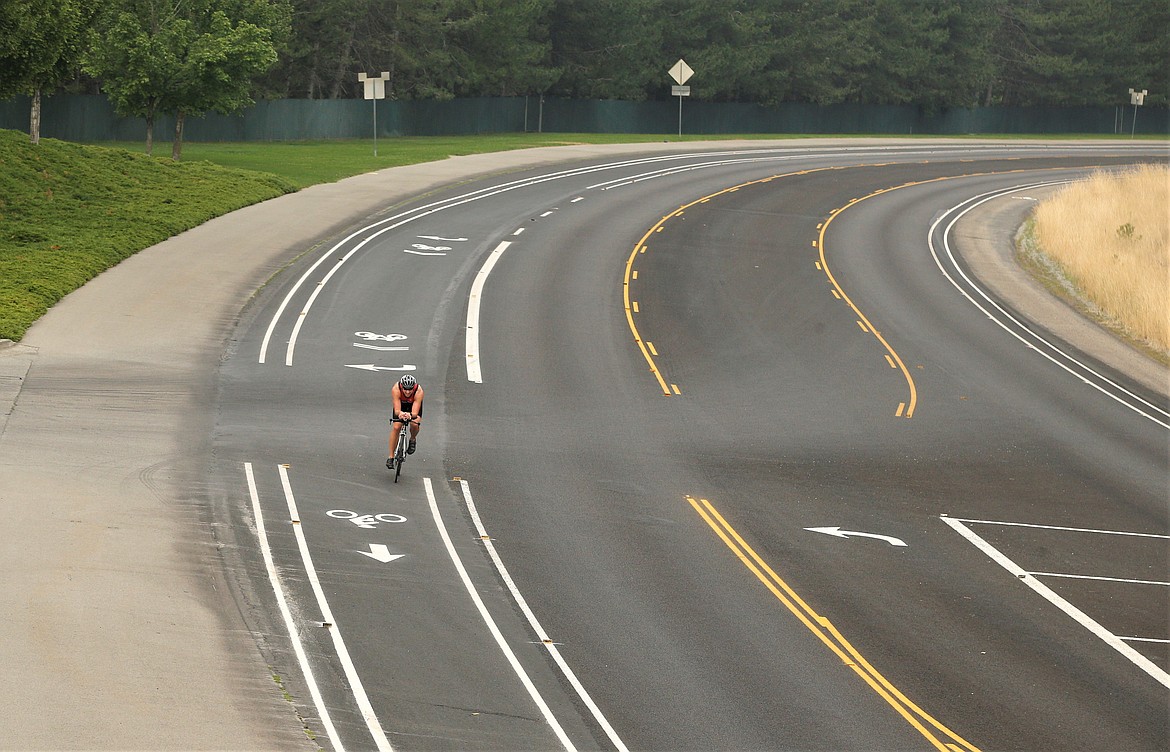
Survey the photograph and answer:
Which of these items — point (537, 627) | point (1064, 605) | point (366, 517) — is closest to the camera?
point (537, 627)

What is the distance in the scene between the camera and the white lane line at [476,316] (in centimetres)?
2900

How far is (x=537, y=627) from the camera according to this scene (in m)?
17.2

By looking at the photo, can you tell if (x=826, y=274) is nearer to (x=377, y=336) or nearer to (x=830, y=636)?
(x=377, y=336)

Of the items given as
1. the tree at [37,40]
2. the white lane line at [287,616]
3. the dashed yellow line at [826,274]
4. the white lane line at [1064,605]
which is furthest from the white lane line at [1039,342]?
the tree at [37,40]

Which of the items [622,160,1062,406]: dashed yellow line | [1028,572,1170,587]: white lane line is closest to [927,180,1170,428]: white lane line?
[622,160,1062,406]: dashed yellow line

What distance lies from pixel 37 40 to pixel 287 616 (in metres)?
25.5

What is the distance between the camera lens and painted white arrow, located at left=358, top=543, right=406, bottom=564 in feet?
62.4

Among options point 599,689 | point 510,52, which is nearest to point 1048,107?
point 510,52

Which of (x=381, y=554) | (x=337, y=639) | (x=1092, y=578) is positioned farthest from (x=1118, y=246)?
(x=337, y=639)

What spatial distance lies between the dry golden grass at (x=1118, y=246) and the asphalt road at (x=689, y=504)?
157 inches

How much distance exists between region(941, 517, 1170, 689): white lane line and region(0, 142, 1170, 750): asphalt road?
0.07 m

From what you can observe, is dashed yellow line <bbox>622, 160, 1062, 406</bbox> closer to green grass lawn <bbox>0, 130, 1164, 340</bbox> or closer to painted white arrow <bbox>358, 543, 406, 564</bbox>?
painted white arrow <bbox>358, 543, 406, 564</bbox>

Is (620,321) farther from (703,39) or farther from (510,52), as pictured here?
(703,39)

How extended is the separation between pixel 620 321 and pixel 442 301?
445 cm
